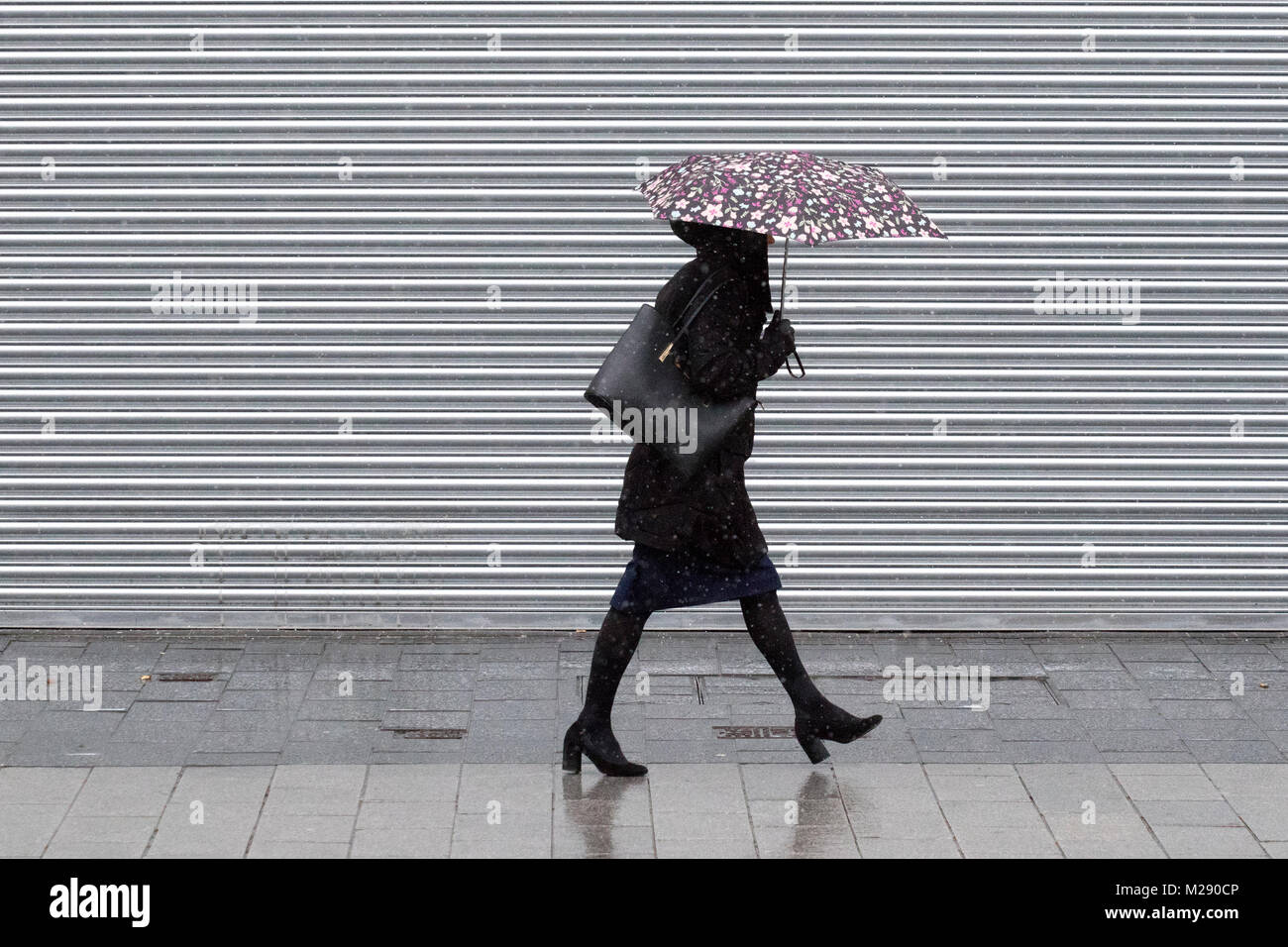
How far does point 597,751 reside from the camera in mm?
6055

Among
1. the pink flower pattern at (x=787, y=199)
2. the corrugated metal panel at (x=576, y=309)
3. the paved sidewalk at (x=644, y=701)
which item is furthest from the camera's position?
the corrugated metal panel at (x=576, y=309)

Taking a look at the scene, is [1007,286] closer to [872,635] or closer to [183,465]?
[872,635]

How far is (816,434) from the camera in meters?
7.78

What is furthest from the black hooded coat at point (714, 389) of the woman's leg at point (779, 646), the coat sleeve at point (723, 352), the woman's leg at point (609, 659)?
the woman's leg at point (609, 659)

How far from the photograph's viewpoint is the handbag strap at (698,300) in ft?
19.2

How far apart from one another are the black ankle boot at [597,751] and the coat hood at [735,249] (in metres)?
1.59

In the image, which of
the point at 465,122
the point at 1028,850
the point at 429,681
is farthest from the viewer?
the point at 465,122

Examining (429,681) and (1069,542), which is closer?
(429,681)

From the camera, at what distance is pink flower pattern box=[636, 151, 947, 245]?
17.4 ft

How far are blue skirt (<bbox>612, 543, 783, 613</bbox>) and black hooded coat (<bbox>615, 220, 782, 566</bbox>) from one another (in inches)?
1.9

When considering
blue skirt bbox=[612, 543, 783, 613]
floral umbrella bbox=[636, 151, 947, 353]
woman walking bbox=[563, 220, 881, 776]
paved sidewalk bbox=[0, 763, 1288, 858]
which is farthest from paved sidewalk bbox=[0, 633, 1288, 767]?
floral umbrella bbox=[636, 151, 947, 353]

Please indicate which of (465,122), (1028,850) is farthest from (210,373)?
(1028,850)

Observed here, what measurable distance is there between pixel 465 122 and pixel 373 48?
51cm

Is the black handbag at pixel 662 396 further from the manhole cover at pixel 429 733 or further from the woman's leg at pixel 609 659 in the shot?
the manhole cover at pixel 429 733
